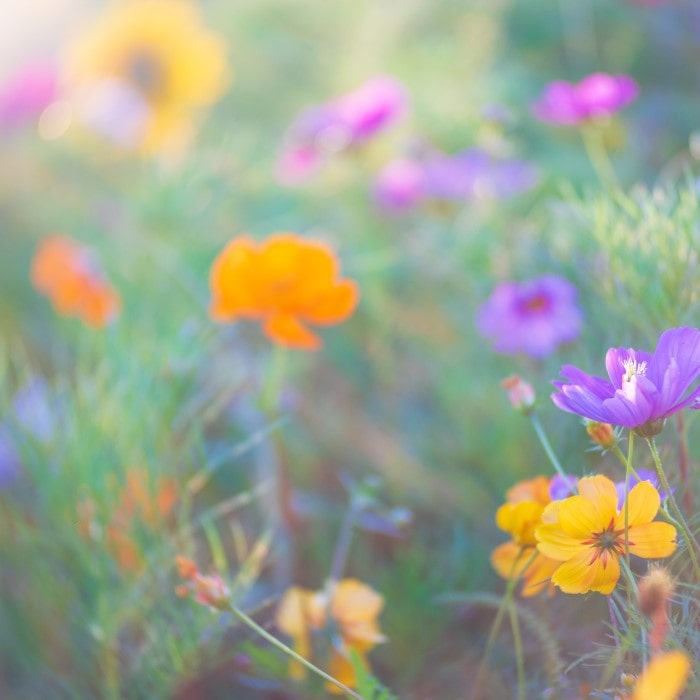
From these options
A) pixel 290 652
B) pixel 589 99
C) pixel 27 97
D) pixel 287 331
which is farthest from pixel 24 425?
pixel 27 97

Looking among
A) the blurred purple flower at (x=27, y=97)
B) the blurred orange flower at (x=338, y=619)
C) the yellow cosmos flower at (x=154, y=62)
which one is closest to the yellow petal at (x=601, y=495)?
the blurred orange flower at (x=338, y=619)

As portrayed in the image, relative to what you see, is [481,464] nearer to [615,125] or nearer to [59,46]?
[615,125]

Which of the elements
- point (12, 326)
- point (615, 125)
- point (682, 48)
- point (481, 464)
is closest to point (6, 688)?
point (481, 464)

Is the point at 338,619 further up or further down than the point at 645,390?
further down

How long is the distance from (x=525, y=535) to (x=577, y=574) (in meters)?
0.04

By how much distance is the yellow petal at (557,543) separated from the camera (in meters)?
0.24

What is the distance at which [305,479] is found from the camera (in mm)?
632

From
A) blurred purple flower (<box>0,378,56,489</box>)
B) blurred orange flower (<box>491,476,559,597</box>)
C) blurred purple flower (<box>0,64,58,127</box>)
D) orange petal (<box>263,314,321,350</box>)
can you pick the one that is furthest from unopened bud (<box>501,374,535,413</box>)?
blurred purple flower (<box>0,64,58,127</box>)

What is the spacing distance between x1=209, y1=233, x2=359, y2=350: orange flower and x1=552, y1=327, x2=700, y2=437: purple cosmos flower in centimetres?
18

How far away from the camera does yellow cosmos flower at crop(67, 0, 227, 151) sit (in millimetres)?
1001

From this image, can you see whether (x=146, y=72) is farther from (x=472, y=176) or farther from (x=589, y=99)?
(x=589, y=99)

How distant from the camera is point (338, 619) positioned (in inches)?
14.2

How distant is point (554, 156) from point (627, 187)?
0.47ft

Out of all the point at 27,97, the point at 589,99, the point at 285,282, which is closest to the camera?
the point at 285,282
